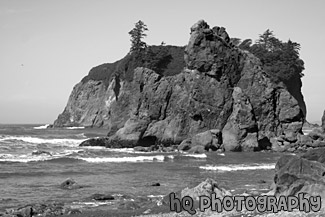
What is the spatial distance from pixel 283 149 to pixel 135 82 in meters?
28.4

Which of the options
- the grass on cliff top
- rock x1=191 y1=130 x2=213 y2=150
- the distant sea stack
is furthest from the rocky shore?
the grass on cliff top

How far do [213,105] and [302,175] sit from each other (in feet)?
144

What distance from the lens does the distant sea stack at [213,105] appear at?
5762 cm

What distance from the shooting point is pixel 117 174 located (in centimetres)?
3569

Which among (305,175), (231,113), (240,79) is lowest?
(305,175)

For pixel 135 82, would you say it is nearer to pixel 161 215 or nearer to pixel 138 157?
pixel 138 157

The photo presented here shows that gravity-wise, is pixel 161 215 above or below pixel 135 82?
below

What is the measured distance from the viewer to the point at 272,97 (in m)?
63.6

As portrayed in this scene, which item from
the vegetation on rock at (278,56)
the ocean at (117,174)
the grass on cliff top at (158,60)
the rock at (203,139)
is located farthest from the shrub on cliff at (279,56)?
the ocean at (117,174)

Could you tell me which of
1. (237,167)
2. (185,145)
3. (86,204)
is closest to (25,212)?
(86,204)

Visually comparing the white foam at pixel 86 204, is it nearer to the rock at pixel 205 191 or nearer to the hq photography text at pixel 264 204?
the rock at pixel 205 191

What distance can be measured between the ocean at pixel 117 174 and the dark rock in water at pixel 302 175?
659 cm

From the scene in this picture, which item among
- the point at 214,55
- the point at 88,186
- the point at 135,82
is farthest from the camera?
the point at 135,82

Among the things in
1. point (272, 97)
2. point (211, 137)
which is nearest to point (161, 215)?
point (211, 137)
